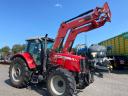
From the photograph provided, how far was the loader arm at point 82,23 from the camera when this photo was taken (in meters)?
10.4

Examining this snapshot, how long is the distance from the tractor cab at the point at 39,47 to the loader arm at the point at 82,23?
1.52 feet

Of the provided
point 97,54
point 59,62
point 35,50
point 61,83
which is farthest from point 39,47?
point 97,54

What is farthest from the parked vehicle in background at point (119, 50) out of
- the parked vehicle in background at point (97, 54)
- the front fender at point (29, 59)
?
the front fender at point (29, 59)

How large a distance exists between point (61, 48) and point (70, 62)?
1.39 m

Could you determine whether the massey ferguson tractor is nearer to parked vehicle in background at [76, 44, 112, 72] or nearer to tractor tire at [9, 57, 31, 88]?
tractor tire at [9, 57, 31, 88]

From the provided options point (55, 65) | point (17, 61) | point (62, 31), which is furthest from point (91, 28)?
point (17, 61)

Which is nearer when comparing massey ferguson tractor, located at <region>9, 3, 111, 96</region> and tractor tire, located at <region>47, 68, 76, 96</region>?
tractor tire, located at <region>47, 68, 76, 96</region>

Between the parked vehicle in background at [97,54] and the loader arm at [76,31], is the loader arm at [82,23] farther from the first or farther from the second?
the parked vehicle in background at [97,54]

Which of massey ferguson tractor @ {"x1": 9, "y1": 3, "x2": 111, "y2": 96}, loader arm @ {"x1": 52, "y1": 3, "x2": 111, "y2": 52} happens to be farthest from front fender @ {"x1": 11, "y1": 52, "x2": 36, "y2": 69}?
loader arm @ {"x1": 52, "y1": 3, "x2": 111, "y2": 52}

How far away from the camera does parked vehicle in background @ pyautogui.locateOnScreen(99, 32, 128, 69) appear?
22.0 metres

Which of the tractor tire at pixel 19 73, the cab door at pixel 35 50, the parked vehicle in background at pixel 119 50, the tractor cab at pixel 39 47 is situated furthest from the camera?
the parked vehicle in background at pixel 119 50

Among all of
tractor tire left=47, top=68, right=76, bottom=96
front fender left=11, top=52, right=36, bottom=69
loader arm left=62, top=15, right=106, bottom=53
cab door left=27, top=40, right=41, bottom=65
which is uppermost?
loader arm left=62, top=15, right=106, bottom=53

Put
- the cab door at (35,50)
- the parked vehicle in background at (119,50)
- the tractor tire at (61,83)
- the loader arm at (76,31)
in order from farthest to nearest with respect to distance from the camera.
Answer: the parked vehicle in background at (119,50), the cab door at (35,50), the loader arm at (76,31), the tractor tire at (61,83)

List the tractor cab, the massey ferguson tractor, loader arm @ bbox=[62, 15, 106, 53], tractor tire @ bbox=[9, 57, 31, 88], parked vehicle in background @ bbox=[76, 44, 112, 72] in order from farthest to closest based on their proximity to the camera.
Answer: parked vehicle in background @ bbox=[76, 44, 112, 72] → the tractor cab → tractor tire @ bbox=[9, 57, 31, 88] → loader arm @ bbox=[62, 15, 106, 53] → the massey ferguson tractor
